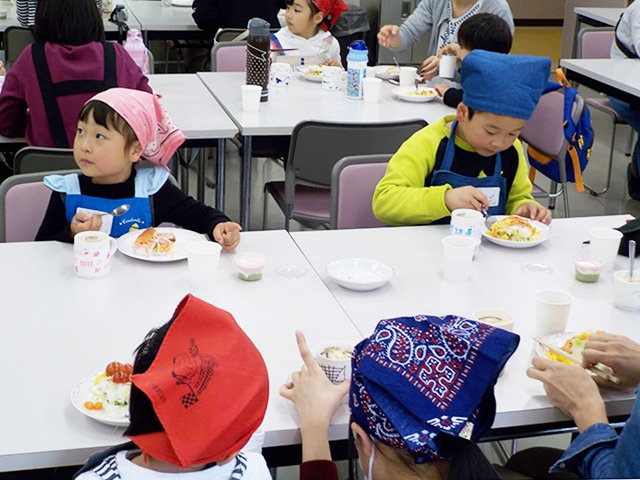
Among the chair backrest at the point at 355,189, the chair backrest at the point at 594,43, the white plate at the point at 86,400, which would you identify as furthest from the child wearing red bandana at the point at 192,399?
the chair backrest at the point at 594,43

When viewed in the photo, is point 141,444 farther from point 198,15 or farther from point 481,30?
point 198,15

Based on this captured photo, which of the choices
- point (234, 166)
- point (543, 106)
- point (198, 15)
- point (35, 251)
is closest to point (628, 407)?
point (35, 251)

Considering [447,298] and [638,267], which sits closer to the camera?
[447,298]

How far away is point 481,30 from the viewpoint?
3785 millimetres

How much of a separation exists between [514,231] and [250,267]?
2.57ft

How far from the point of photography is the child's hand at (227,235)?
2.18 m

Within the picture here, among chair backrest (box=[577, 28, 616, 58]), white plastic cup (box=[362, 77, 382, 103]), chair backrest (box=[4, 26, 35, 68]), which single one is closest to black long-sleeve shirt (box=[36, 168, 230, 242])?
white plastic cup (box=[362, 77, 382, 103])

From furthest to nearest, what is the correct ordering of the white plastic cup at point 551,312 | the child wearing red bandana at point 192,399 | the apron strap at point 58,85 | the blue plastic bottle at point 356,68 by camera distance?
the blue plastic bottle at point 356,68 < the apron strap at point 58,85 < the white plastic cup at point 551,312 < the child wearing red bandana at point 192,399

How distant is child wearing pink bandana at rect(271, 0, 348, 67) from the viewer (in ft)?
14.7

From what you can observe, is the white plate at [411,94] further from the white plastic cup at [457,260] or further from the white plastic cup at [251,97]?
the white plastic cup at [457,260]

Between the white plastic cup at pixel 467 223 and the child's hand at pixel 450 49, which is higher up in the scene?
the child's hand at pixel 450 49

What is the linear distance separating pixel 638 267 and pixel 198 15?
411cm

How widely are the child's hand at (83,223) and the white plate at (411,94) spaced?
2.04 meters

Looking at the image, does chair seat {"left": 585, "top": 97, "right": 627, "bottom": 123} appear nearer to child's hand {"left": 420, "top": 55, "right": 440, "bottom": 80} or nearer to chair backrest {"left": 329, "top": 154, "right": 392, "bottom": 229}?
child's hand {"left": 420, "top": 55, "right": 440, "bottom": 80}
